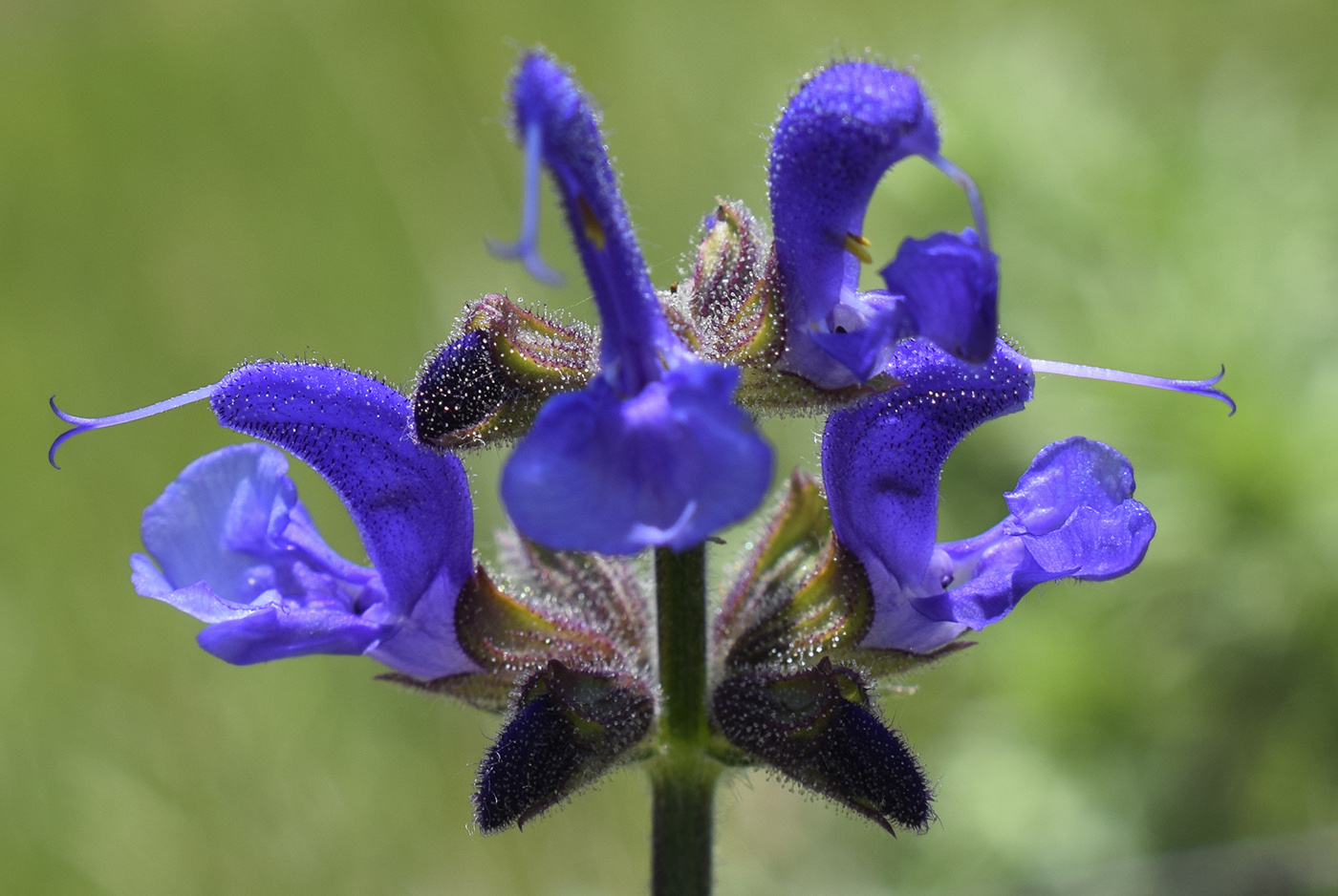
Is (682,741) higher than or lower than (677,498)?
lower

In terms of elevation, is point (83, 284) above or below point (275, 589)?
below

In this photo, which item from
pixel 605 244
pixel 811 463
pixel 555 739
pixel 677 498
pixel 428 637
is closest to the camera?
pixel 677 498

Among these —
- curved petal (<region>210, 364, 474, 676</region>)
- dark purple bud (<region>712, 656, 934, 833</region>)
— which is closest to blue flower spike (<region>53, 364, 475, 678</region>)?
curved petal (<region>210, 364, 474, 676</region>)

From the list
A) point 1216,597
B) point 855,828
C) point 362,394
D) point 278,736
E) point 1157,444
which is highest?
point 362,394

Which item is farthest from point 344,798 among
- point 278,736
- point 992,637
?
point 992,637

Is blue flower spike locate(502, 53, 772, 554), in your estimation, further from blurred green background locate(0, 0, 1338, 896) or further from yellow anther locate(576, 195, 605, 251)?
blurred green background locate(0, 0, 1338, 896)

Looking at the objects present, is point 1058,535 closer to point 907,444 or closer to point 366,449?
point 907,444

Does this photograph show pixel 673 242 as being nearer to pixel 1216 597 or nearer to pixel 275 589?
pixel 1216 597

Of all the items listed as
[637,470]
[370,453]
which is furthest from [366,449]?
[637,470]
